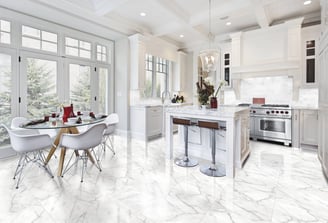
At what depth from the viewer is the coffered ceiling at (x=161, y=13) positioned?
3.55 metres

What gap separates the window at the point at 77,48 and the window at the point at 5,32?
109cm

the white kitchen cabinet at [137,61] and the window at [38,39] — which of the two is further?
the white kitchen cabinet at [137,61]

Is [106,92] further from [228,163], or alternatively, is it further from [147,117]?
[228,163]

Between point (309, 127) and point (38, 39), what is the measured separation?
19.7 ft

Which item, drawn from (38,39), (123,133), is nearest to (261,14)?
(123,133)

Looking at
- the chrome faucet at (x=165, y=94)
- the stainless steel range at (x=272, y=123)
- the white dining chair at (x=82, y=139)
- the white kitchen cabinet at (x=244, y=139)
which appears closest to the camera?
the white dining chair at (x=82, y=139)

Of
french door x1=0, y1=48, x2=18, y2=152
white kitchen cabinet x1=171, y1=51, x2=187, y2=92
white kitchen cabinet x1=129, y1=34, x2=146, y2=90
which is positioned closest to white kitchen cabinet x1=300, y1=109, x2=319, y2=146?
white kitchen cabinet x1=171, y1=51, x2=187, y2=92

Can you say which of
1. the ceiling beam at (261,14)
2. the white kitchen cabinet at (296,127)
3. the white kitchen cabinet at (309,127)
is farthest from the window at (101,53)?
the white kitchen cabinet at (309,127)

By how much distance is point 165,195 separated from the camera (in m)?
2.13

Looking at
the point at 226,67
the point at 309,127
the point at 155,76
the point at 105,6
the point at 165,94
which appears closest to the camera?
the point at 105,6

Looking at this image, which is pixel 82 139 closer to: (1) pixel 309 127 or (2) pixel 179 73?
(1) pixel 309 127

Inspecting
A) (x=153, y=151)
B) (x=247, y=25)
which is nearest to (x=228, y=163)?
(x=153, y=151)

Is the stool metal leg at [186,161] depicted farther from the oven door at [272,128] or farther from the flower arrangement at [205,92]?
the oven door at [272,128]

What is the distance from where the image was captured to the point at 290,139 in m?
4.11
